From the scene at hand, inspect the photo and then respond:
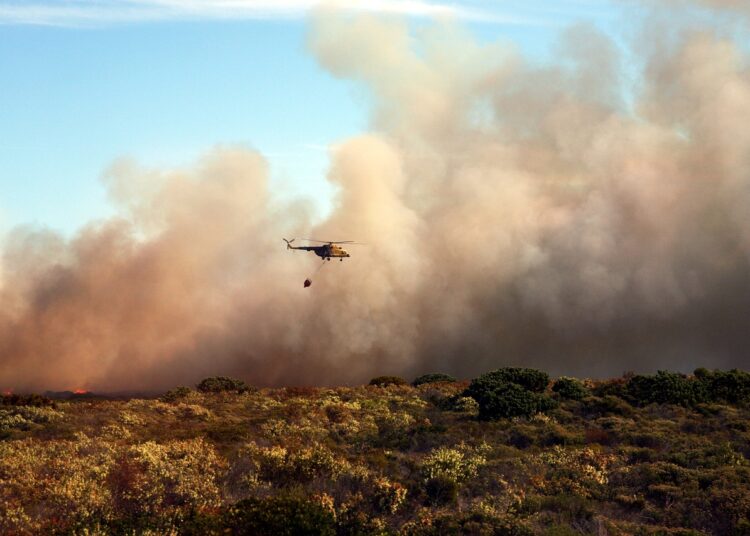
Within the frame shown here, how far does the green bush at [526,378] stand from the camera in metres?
47.8

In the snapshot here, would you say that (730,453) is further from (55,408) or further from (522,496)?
(55,408)

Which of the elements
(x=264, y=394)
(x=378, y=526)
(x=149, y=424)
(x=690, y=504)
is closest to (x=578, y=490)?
(x=690, y=504)

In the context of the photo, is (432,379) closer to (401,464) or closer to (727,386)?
(727,386)

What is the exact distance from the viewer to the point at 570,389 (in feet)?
151

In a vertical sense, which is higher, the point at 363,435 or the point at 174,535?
the point at 363,435

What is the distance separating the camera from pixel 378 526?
2416cm

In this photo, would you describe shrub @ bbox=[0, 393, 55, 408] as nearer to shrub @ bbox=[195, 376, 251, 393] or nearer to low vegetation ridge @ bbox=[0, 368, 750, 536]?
low vegetation ridge @ bbox=[0, 368, 750, 536]

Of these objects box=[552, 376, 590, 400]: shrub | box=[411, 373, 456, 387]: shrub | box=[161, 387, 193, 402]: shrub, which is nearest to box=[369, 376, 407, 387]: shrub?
box=[411, 373, 456, 387]: shrub

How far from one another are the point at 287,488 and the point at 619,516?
1165cm

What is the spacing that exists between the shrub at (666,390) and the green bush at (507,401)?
5.93 m

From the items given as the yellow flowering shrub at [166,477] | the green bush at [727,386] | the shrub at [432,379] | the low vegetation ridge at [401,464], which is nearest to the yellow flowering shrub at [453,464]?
the low vegetation ridge at [401,464]

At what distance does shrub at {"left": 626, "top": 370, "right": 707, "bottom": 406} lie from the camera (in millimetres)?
42688

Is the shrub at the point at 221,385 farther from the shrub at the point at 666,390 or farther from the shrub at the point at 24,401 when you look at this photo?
the shrub at the point at 666,390

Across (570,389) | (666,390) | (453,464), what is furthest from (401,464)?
(666,390)
